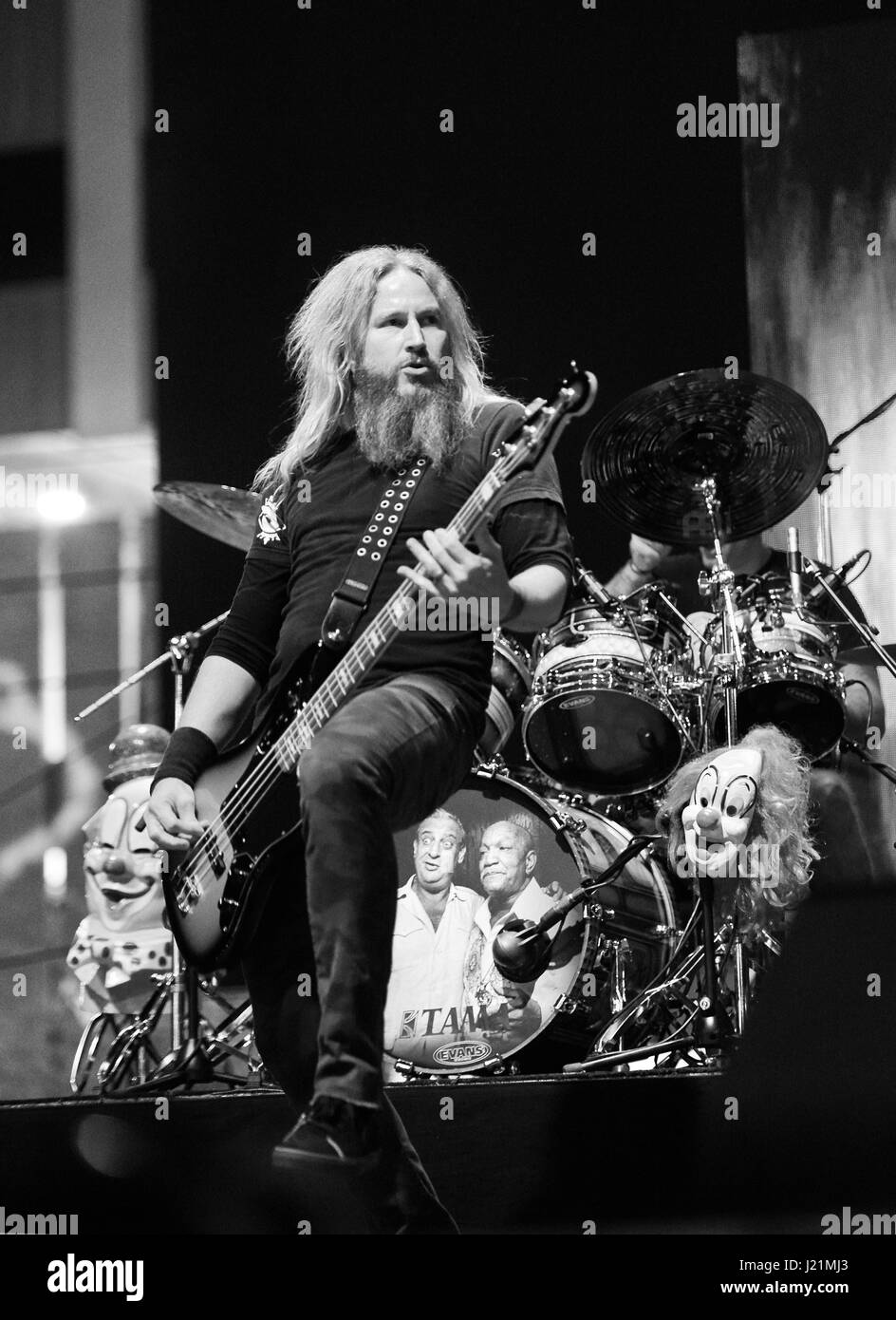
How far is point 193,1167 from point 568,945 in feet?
3.82

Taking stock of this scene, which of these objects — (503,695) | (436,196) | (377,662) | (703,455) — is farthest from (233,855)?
(436,196)

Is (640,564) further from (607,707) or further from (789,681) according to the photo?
(789,681)

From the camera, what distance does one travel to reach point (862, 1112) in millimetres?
3258

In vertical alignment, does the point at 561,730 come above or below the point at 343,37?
below

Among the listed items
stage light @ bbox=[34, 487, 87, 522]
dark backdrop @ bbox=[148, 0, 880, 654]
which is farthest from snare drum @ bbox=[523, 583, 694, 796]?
stage light @ bbox=[34, 487, 87, 522]

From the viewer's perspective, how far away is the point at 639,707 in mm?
4055

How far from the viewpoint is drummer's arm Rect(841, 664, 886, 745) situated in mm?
4152

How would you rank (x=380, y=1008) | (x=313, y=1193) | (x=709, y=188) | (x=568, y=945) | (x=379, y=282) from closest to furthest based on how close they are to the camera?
(x=380, y=1008)
(x=313, y=1193)
(x=379, y=282)
(x=568, y=945)
(x=709, y=188)

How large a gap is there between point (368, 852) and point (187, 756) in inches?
25.1

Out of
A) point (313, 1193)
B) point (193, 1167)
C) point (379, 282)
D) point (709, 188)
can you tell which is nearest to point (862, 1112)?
point (313, 1193)

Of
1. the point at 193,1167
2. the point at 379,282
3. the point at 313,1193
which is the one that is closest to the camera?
the point at 313,1193

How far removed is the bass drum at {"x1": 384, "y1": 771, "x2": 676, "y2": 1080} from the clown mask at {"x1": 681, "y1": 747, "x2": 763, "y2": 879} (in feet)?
1.42

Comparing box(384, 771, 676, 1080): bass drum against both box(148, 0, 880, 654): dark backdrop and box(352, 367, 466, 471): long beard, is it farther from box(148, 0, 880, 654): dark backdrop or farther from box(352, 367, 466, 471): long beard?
box(352, 367, 466, 471): long beard

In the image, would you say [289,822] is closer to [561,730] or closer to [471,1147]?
[471,1147]
